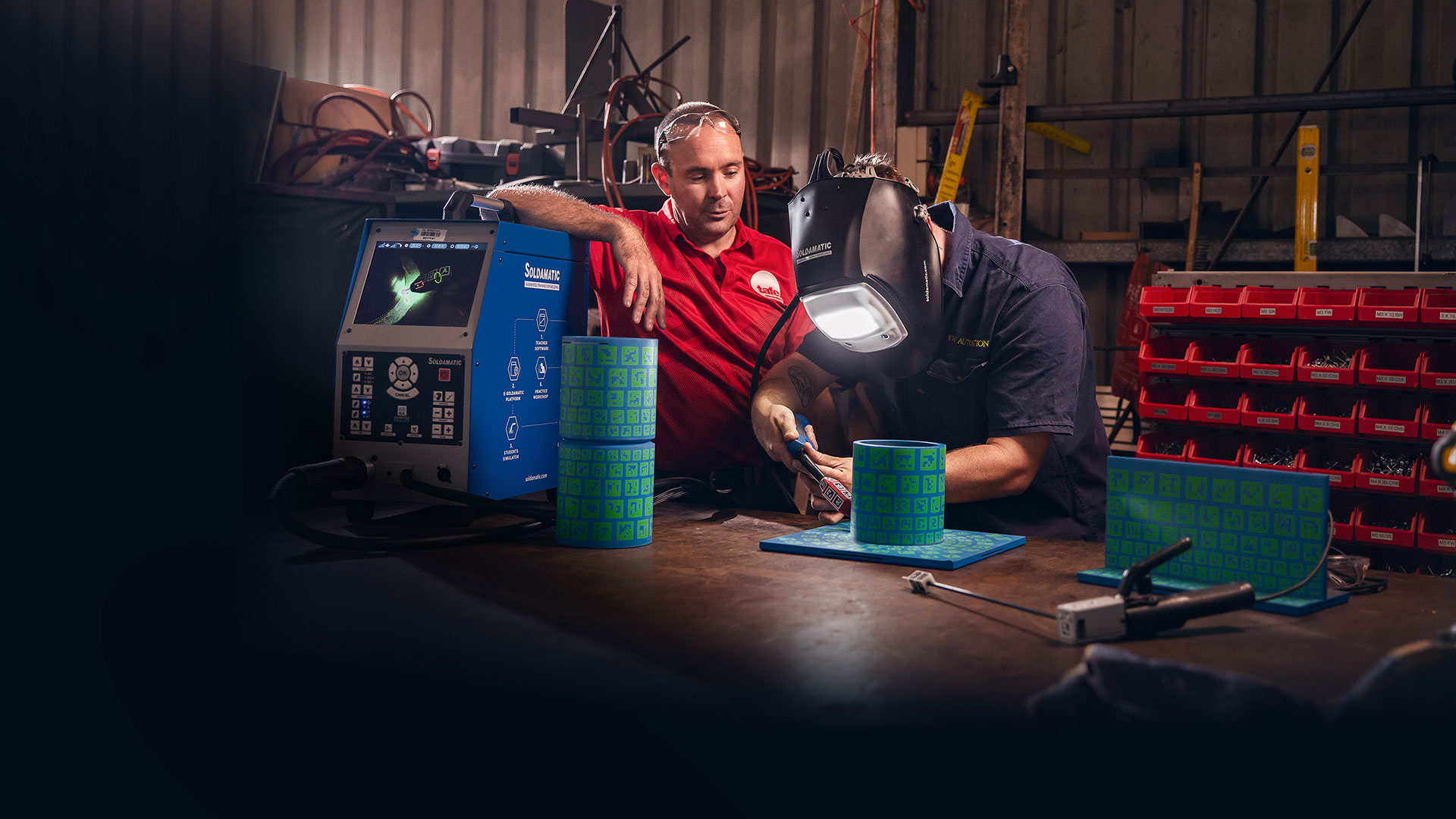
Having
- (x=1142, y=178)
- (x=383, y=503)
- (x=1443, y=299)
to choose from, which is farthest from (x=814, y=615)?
(x=1142, y=178)

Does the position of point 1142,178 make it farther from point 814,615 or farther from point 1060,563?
point 814,615

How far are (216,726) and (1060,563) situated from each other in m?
0.95

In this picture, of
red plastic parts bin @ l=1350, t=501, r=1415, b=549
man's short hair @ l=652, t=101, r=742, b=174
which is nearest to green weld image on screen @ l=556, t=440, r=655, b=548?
man's short hair @ l=652, t=101, r=742, b=174

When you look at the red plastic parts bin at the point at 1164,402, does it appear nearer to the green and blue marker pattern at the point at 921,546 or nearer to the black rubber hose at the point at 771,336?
the black rubber hose at the point at 771,336

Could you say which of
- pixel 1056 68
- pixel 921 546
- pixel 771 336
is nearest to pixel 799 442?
pixel 771 336

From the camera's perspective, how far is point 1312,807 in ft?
1.94

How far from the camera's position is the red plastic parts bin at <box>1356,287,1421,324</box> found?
265 cm

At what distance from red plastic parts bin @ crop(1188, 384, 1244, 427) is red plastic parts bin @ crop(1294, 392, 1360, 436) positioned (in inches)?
6.8

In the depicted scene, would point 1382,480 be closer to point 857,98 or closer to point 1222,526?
point 1222,526

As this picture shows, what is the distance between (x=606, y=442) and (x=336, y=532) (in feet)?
1.39

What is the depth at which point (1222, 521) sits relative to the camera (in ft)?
3.41

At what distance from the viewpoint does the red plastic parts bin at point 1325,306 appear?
108 inches

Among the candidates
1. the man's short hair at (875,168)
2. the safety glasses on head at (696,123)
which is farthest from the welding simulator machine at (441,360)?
the safety glasses on head at (696,123)

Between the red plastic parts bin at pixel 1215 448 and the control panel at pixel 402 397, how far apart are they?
251cm
